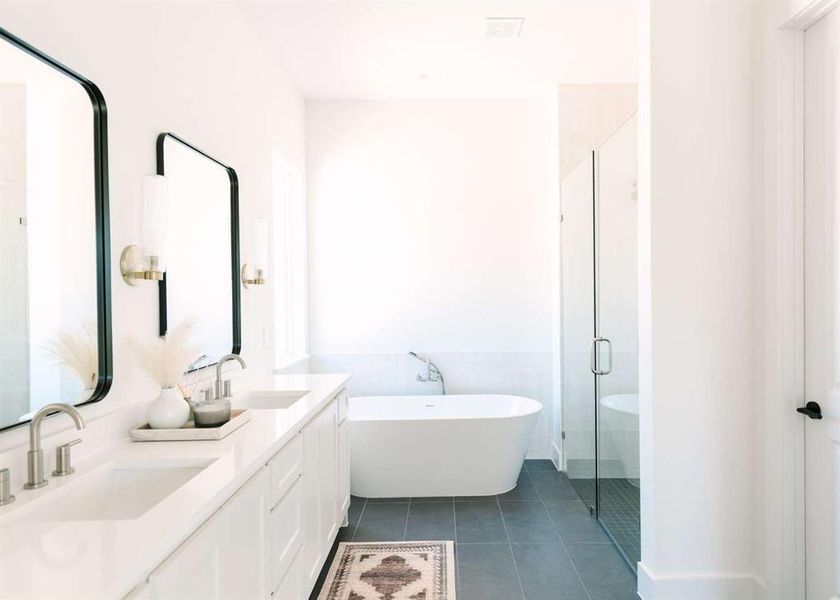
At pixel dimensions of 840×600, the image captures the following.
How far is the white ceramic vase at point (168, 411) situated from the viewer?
174cm

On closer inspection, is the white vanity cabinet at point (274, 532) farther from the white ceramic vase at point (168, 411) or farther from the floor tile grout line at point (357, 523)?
the white ceramic vase at point (168, 411)

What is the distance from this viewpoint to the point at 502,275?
417cm

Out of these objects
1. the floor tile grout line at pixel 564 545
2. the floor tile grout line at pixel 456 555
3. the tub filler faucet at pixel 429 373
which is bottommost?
the floor tile grout line at pixel 564 545

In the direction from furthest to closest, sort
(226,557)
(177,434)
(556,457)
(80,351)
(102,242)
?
(556,457), (177,434), (102,242), (80,351), (226,557)

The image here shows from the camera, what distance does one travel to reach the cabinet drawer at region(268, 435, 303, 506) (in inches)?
65.0

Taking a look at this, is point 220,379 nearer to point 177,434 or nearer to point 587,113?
point 177,434

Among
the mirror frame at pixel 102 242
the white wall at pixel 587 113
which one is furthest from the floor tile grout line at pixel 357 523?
the white wall at pixel 587 113

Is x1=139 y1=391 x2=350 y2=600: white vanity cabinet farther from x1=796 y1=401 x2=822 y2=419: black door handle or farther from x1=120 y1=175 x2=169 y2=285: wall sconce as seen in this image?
x1=796 y1=401 x2=822 y2=419: black door handle

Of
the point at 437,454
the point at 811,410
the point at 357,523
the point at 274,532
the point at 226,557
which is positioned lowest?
the point at 357,523

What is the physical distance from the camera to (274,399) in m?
2.56

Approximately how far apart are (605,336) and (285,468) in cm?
187

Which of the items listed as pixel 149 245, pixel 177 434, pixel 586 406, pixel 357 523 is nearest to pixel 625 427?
pixel 586 406

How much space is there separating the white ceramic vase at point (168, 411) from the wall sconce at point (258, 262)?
1.11m

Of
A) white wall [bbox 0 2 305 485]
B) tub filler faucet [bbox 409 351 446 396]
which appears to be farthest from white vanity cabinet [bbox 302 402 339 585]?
tub filler faucet [bbox 409 351 446 396]
